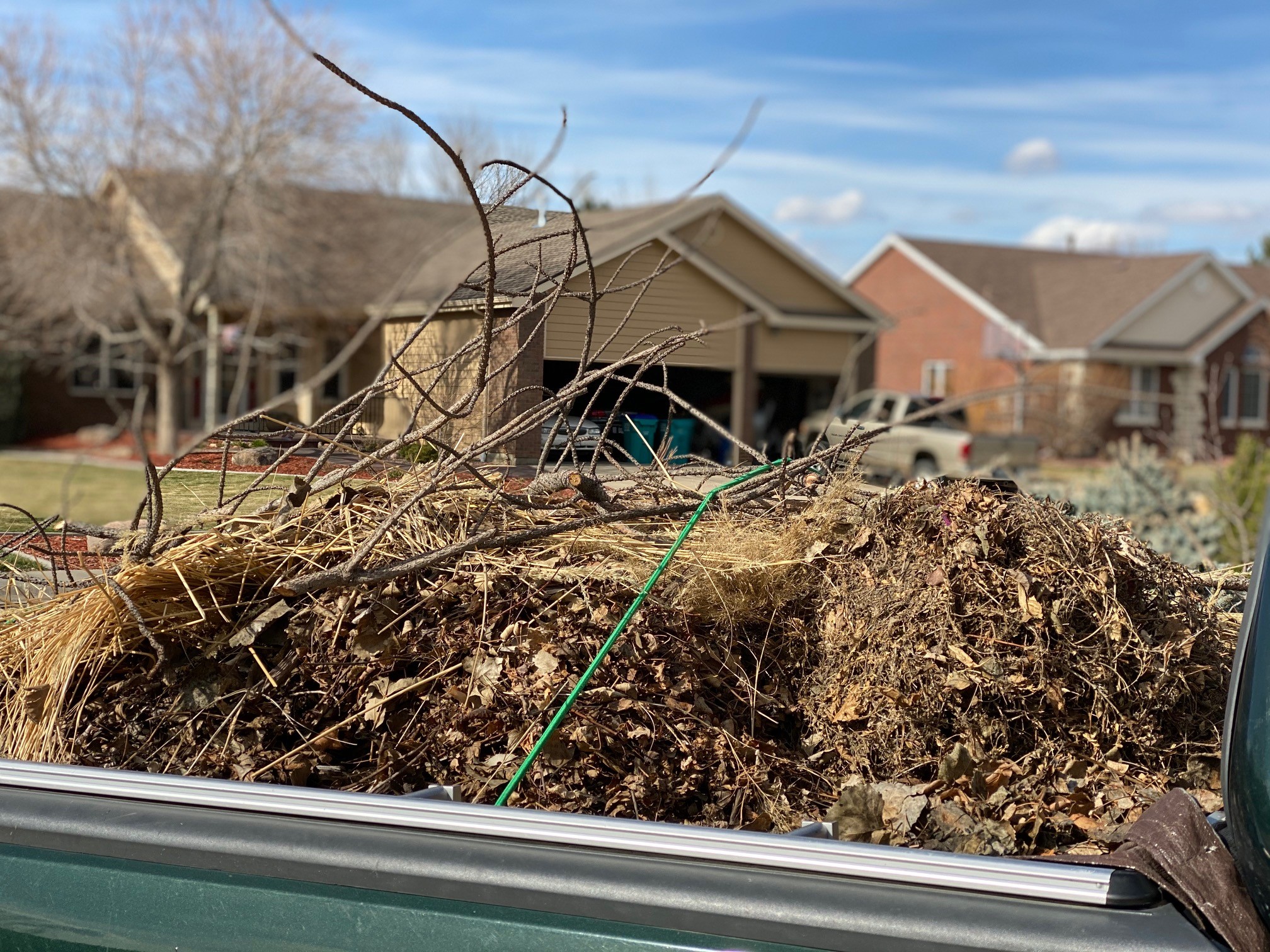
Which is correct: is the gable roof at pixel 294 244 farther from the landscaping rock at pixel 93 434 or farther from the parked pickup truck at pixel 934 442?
the landscaping rock at pixel 93 434

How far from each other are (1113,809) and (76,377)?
31581 millimetres

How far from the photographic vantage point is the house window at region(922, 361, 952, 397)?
37.8 metres

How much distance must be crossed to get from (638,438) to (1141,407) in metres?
35.2

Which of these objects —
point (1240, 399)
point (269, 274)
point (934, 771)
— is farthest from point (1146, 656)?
point (1240, 399)

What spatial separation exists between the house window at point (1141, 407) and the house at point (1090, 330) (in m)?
0.05

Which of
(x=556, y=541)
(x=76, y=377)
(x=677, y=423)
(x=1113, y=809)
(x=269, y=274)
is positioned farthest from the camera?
(x=76, y=377)

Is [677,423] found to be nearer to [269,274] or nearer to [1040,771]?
[1040,771]

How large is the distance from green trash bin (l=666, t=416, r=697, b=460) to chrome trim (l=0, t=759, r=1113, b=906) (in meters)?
1.79

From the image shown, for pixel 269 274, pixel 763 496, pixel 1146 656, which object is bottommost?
pixel 1146 656

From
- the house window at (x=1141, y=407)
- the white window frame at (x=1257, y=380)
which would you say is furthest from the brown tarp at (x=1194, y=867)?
the white window frame at (x=1257, y=380)

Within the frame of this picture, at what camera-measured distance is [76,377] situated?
29.8 metres

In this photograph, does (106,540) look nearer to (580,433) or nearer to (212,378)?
(580,433)

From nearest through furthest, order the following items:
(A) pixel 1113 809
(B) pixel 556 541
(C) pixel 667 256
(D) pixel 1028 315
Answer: (A) pixel 1113 809 < (B) pixel 556 541 < (C) pixel 667 256 < (D) pixel 1028 315

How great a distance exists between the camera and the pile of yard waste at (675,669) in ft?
7.52
